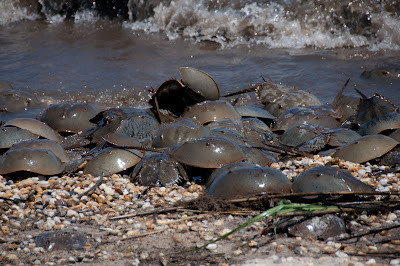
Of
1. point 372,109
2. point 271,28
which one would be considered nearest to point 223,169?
point 372,109

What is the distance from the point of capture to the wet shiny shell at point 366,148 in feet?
10.4

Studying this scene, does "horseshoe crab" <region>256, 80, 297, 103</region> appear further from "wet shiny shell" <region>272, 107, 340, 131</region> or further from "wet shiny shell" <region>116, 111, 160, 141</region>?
"wet shiny shell" <region>116, 111, 160, 141</region>

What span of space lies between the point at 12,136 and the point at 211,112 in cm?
172

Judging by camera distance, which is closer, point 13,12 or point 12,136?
point 12,136

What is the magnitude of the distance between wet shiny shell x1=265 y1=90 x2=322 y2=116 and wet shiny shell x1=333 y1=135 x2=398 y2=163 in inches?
48.3

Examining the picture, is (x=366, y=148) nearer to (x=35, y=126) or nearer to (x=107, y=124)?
(x=107, y=124)

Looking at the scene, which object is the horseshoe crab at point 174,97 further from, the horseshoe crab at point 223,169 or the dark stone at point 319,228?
the dark stone at point 319,228

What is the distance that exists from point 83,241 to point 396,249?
1478 millimetres

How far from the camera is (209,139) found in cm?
307

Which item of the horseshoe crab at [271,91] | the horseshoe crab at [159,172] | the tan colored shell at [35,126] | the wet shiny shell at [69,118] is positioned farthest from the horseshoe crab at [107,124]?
the horseshoe crab at [271,91]

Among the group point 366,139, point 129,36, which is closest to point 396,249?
point 366,139

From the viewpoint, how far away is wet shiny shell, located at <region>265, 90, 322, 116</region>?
14.6 ft

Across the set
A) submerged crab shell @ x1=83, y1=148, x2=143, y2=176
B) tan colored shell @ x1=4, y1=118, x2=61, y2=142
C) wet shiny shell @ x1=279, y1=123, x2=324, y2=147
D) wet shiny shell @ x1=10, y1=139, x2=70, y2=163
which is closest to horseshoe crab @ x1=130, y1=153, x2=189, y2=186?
submerged crab shell @ x1=83, y1=148, x2=143, y2=176

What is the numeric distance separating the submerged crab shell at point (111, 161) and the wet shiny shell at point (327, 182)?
121cm
